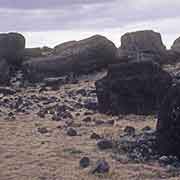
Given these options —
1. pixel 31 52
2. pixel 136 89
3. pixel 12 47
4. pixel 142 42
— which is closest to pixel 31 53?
pixel 31 52

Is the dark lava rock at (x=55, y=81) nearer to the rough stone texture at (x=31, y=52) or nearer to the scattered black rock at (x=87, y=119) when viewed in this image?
the rough stone texture at (x=31, y=52)

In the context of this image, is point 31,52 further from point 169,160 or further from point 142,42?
point 169,160

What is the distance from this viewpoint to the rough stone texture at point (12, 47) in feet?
139

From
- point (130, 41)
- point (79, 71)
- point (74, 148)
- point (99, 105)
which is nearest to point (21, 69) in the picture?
point (79, 71)

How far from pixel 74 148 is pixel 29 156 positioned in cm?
113

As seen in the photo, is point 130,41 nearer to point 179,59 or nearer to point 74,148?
point 179,59

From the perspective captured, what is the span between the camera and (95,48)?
124 ft

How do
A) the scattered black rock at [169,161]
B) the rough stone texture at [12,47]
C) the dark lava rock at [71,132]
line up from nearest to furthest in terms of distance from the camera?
the scattered black rock at [169,161], the dark lava rock at [71,132], the rough stone texture at [12,47]

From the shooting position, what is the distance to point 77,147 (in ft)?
42.9

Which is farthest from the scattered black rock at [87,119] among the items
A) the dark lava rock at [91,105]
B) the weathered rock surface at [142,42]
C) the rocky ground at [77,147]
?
the weathered rock surface at [142,42]

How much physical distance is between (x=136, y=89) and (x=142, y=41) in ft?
81.9

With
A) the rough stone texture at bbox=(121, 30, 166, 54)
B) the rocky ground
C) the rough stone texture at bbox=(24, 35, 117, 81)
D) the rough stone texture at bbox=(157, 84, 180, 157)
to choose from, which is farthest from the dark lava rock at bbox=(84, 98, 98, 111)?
the rough stone texture at bbox=(121, 30, 166, 54)

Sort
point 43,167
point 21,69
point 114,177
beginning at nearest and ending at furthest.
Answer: point 114,177 → point 43,167 → point 21,69

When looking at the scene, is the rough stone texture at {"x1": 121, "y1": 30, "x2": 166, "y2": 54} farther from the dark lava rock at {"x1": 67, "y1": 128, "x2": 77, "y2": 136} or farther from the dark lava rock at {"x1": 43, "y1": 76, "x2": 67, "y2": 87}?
the dark lava rock at {"x1": 67, "y1": 128, "x2": 77, "y2": 136}
